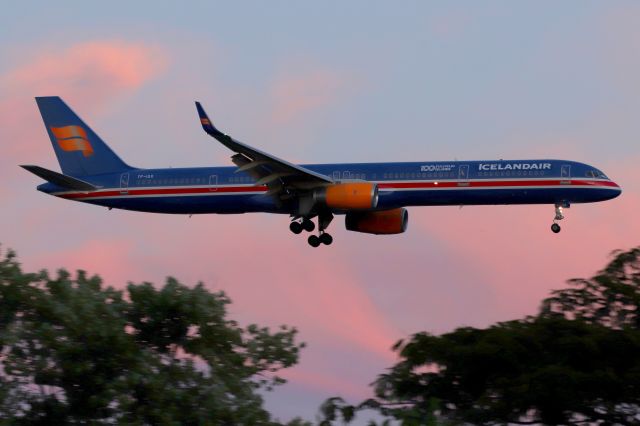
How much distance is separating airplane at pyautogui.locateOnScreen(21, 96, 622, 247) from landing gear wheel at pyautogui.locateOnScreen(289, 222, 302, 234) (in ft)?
0.18

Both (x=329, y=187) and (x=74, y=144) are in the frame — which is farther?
(x=74, y=144)

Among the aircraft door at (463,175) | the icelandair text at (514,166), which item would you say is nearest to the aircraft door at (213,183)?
the aircraft door at (463,175)

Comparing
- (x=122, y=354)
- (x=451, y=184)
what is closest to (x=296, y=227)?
(x=451, y=184)

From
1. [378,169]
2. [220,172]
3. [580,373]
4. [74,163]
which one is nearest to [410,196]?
[378,169]

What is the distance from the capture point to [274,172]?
2055 inches

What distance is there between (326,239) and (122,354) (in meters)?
23.4

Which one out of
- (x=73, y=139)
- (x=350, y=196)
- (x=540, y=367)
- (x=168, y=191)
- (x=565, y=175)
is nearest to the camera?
(x=540, y=367)

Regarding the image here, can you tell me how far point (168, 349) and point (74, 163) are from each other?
28.1m

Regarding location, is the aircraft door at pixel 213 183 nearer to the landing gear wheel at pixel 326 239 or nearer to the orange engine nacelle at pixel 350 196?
the landing gear wheel at pixel 326 239

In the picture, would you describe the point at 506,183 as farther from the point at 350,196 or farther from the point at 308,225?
the point at 308,225

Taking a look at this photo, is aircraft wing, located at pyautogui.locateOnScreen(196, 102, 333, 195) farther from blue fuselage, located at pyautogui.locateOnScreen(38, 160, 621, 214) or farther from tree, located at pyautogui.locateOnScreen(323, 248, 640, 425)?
tree, located at pyautogui.locateOnScreen(323, 248, 640, 425)

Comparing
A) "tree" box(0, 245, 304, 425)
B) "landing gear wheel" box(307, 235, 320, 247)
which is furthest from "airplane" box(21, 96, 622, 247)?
"tree" box(0, 245, 304, 425)

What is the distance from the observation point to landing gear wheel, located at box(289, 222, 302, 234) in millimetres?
55344

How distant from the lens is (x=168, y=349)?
3522 cm
